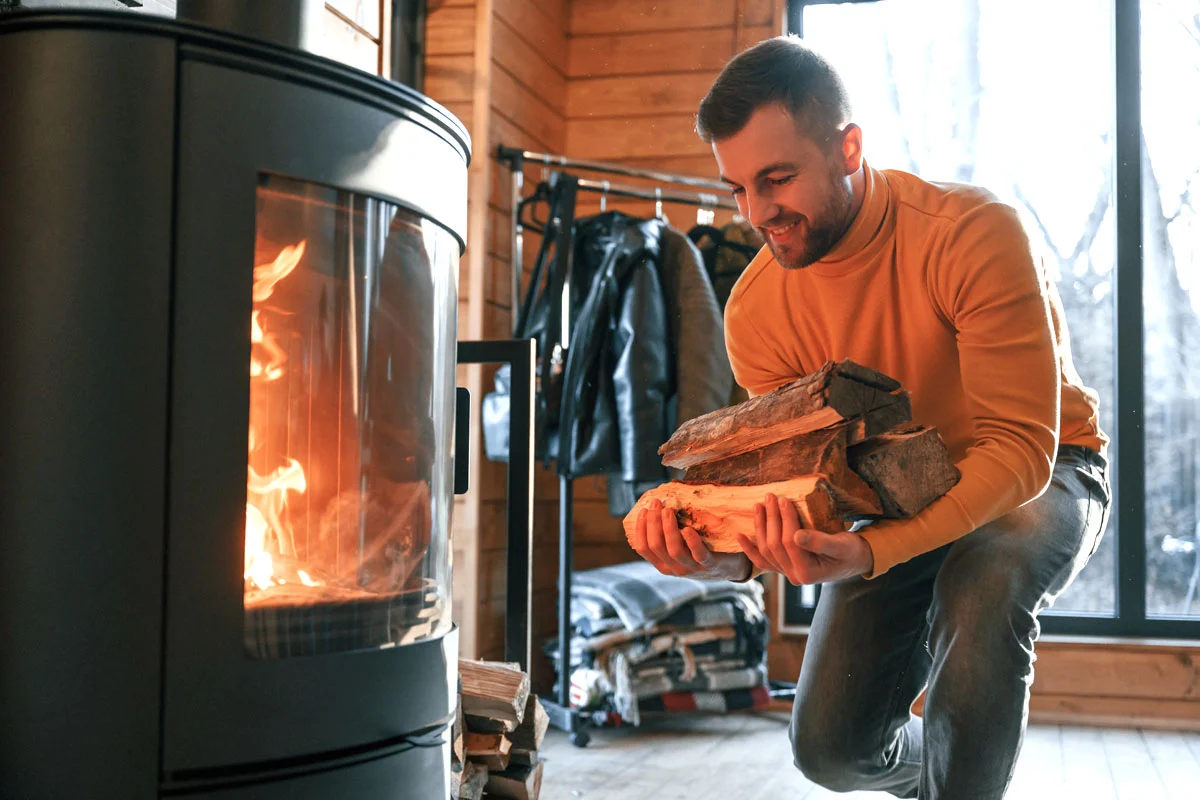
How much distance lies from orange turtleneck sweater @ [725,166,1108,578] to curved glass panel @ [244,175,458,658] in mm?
544

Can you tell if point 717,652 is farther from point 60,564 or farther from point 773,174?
point 60,564

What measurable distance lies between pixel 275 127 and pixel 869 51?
3048 millimetres

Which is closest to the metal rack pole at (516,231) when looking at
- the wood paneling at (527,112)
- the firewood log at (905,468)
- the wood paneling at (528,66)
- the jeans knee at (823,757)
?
the wood paneling at (527,112)

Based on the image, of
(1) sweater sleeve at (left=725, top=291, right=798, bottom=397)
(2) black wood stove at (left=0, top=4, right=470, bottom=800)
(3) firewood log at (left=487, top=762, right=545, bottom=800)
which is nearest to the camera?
(2) black wood stove at (left=0, top=4, right=470, bottom=800)

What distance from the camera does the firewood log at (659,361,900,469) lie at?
1.40 m

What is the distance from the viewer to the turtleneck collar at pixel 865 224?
169cm

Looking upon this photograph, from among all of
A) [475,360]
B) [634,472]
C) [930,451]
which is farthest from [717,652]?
[930,451]

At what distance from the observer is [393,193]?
1.53 meters

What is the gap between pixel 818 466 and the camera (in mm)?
1401

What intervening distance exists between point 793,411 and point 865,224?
0.39m

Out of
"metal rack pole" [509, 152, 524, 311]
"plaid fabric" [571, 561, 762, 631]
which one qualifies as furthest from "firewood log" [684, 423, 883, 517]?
"metal rack pole" [509, 152, 524, 311]

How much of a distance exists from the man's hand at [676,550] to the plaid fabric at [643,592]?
1584 millimetres

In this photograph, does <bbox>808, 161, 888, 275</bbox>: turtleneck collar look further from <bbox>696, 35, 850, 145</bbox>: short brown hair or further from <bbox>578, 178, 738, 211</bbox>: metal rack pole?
<bbox>578, 178, 738, 211</bbox>: metal rack pole

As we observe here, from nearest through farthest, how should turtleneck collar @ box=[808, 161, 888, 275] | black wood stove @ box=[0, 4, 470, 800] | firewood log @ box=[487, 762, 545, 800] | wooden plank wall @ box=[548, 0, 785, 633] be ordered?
black wood stove @ box=[0, 4, 470, 800] → turtleneck collar @ box=[808, 161, 888, 275] → firewood log @ box=[487, 762, 545, 800] → wooden plank wall @ box=[548, 0, 785, 633]
